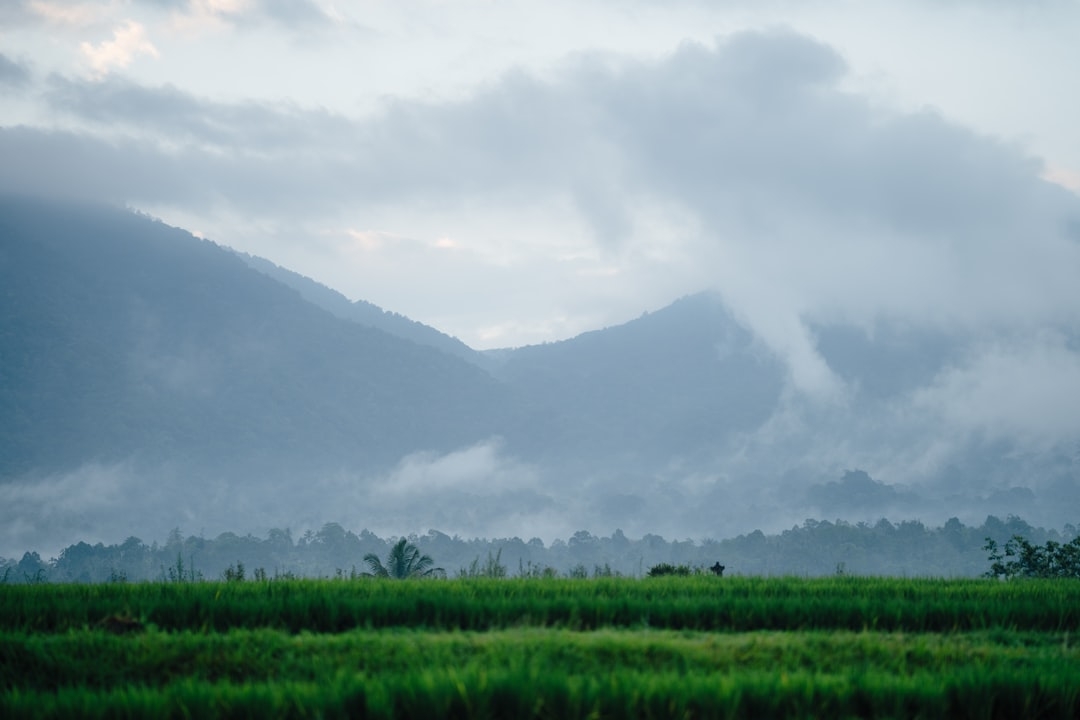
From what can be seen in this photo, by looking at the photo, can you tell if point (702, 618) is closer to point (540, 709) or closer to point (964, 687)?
point (964, 687)

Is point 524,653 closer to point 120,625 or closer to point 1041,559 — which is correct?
point 120,625

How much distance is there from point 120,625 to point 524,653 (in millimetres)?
4407

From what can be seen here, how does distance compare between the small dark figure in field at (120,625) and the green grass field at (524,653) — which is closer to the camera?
the green grass field at (524,653)

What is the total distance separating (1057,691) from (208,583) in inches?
445

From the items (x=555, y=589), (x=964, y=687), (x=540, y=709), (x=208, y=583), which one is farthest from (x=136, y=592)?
(x=964, y=687)

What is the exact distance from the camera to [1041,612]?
40.4 ft

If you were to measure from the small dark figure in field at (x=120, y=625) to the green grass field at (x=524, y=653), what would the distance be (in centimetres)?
3

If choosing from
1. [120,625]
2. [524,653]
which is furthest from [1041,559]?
[120,625]

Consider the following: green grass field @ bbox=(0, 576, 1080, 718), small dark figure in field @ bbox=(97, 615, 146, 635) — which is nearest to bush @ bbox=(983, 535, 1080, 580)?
green grass field @ bbox=(0, 576, 1080, 718)

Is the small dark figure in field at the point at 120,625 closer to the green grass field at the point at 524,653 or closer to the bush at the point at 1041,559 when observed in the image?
the green grass field at the point at 524,653

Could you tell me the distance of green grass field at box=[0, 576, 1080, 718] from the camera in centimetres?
726

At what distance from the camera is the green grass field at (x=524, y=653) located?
7.26 m

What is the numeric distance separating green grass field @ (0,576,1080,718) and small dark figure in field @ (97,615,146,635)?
1.2 inches

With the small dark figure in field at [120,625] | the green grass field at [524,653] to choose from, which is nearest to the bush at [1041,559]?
the green grass field at [524,653]
